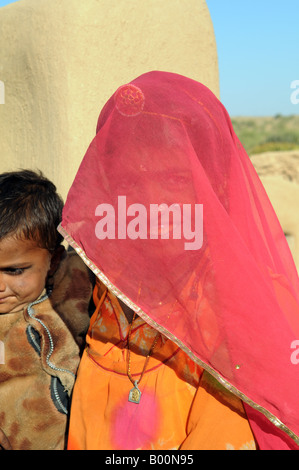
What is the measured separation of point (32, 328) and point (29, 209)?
1.23 feet

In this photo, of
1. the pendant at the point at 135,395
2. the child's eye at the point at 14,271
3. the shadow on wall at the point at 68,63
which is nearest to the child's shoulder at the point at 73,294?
the child's eye at the point at 14,271

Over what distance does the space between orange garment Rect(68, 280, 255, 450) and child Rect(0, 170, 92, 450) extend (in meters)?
0.11

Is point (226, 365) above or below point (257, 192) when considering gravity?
below

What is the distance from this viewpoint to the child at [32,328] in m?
1.52

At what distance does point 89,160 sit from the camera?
1.32m

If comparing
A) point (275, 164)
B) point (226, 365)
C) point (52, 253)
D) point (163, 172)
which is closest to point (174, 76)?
point (163, 172)

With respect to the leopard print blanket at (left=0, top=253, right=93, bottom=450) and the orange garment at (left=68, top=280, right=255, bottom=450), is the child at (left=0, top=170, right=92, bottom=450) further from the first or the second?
the orange garment at (left=68, top=280, right=255, bottom=450)

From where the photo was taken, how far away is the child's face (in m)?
1.52

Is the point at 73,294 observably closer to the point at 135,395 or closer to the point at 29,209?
the point at 29,209

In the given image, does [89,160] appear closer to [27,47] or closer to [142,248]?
[142,248]

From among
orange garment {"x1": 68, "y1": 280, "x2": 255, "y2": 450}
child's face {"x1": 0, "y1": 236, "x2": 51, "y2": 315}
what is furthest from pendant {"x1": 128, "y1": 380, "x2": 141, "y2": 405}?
child's face {"x1": 0, "y1": 236, "x2": 51, "y2": 315}

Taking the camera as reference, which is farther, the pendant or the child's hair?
the child's hair

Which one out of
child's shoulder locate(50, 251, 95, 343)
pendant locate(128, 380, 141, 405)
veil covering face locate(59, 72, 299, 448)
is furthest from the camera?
child's shoulder locate(50, 251, 95, 343)

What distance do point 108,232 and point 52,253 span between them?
452mm
